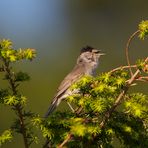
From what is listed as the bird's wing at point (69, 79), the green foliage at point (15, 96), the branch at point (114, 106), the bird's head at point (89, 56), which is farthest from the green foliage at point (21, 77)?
the bird's head at point (89, 56)

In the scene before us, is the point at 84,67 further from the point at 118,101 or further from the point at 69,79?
the point at 118,101

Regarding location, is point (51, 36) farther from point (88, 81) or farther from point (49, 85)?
point (88, 81)

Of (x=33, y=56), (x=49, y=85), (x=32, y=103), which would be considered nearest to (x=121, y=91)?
(x=33, y=56)

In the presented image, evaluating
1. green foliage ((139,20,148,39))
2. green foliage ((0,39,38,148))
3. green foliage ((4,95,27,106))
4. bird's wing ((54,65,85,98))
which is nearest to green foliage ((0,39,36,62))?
green foliage ((0,39,38,148))

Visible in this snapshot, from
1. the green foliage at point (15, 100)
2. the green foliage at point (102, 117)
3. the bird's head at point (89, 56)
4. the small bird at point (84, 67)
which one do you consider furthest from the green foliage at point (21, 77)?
the bird's head at point (89, 56)

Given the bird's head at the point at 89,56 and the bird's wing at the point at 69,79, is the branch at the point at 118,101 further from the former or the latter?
the bird's head at the point at 89,56

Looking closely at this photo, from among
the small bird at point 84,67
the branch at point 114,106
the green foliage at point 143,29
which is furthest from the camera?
the small bird at point 84,67

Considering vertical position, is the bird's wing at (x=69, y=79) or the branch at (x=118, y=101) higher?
the branch at (x=118, y=101)

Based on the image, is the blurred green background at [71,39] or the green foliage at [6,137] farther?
the blurred green background at [71,39]

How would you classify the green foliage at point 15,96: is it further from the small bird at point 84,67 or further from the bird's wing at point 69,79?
the small bird at point 84,67

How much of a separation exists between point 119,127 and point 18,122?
0.53 m

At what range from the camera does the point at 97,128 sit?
429cm

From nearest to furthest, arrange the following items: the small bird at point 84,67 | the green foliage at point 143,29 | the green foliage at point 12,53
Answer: the green foliage at point 12,53
the green foliage at point 143,29
the small bird at point 84,67

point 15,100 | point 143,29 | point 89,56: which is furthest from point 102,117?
point 89,56
